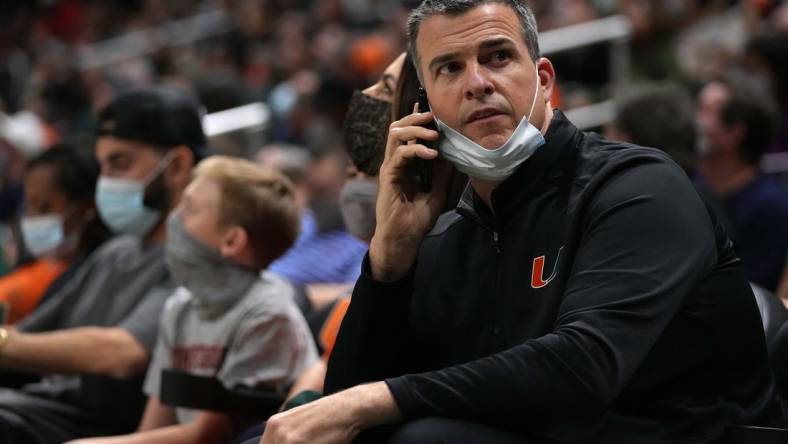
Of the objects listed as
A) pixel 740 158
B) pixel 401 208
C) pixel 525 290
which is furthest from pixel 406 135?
pixel 740 158

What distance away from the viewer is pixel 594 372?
234 centimetres

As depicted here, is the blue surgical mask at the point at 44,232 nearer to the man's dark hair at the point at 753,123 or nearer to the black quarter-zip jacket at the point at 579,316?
the black quarter-zip jacket at the point at 579,316

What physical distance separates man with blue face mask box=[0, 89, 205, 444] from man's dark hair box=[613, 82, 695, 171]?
1.80m

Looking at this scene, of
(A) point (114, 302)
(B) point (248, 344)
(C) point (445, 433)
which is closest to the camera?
(C) point (445, 433)

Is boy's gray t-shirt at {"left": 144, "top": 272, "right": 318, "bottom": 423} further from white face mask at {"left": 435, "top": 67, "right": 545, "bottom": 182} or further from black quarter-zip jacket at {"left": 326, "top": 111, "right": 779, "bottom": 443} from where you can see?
white face mask at {"left": 435, "top": 67, "right": 545, "bottom": 182}

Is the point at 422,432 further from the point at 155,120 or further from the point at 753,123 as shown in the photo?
the point at 753,123

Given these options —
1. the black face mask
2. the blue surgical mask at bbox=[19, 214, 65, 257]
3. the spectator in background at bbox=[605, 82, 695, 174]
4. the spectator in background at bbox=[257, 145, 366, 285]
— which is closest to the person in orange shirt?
the blue surgical mask at bbox=[19, 214, 65, 257]

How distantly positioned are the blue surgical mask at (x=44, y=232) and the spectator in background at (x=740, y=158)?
2691 mm

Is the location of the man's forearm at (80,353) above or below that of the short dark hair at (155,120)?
below

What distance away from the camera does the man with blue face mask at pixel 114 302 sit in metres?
4.04

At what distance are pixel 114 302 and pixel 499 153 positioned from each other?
2210 mm

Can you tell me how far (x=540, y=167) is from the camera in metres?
2.69

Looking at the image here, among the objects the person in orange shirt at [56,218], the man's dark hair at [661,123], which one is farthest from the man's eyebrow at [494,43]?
the person in orange shirt at [56,218]

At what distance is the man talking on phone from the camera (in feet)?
7.78
